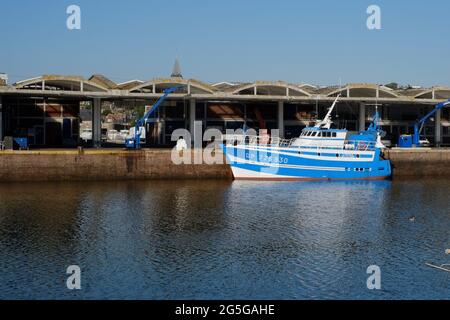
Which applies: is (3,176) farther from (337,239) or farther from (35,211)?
(337,239)

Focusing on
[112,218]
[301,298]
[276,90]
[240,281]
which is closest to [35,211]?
[112,218]

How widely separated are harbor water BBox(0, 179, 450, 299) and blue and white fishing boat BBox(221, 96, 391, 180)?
5316mm

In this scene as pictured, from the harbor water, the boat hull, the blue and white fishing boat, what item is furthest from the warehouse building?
the harbor water

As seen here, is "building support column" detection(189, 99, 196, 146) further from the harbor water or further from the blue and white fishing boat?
the harbor water

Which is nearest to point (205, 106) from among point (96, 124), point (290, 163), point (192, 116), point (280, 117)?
point (192, 116)

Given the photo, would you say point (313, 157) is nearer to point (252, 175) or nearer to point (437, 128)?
point (252, 175)

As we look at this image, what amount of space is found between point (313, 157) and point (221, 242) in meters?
26.1

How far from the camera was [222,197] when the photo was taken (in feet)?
153

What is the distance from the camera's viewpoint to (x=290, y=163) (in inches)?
2234

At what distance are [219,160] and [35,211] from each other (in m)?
21.0

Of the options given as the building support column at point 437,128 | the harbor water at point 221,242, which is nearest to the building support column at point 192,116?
the harbor water at point 221,242

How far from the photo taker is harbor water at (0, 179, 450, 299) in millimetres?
25750

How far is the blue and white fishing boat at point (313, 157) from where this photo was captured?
5634cm

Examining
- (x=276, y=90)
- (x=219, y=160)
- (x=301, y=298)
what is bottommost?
(x=301, y=298)
